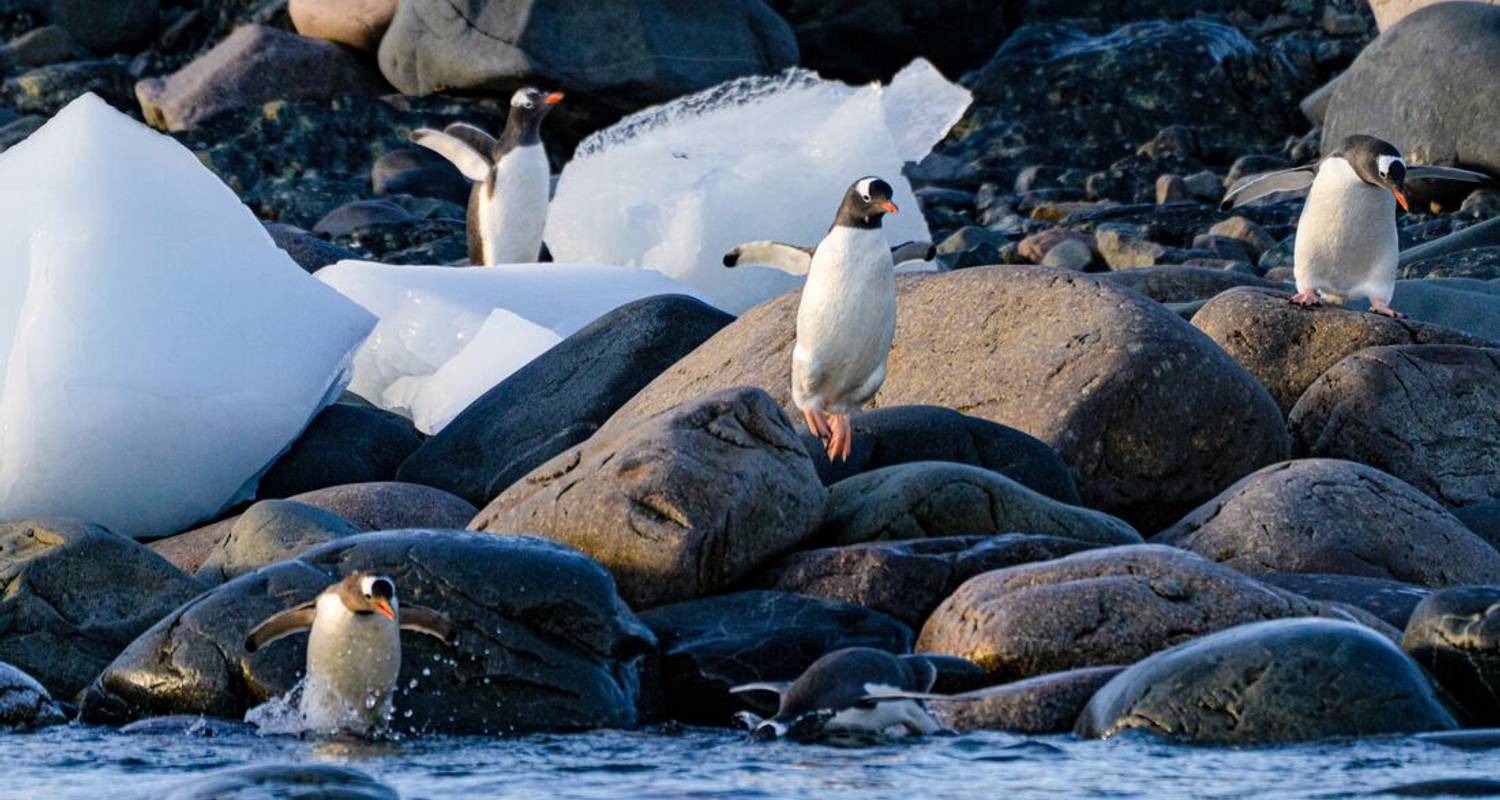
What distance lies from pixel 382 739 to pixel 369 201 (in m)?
14.7

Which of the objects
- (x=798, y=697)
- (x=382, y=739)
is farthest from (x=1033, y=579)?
(x=382, y=739)

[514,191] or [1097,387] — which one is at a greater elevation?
[514,191]

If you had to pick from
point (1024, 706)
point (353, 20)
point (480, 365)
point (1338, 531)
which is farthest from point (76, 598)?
point (353, 20)

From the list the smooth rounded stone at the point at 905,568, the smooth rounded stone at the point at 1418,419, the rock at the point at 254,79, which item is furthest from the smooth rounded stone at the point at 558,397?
the rock at the point at 254,79

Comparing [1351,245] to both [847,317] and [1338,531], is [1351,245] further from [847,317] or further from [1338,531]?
[1338,531]

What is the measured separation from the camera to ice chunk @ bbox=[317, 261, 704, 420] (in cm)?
1098

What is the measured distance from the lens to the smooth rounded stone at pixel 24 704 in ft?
19.9

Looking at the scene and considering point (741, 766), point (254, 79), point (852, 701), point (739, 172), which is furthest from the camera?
point (254, 79)

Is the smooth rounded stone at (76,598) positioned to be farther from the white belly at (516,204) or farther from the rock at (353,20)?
the rock at (353,20)

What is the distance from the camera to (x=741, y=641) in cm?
639

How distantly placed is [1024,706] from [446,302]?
584cm

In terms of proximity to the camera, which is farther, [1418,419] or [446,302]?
[446,302]

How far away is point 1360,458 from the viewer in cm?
882

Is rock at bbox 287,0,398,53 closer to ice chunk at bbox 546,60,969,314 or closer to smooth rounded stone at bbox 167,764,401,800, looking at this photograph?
ice chunk at bbox 546,60,969,314
